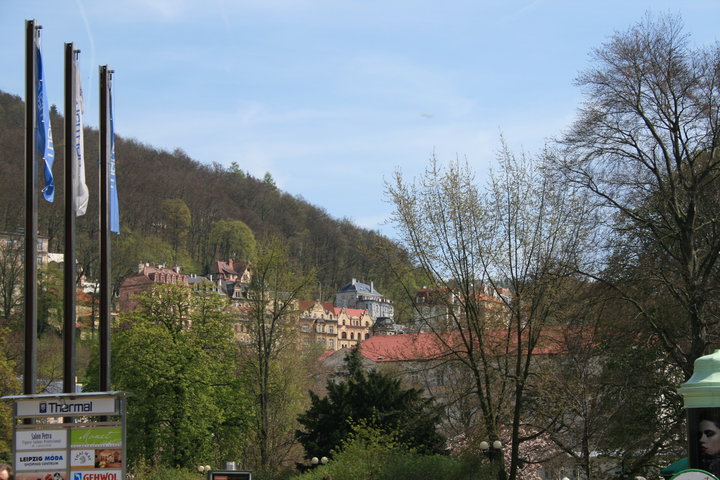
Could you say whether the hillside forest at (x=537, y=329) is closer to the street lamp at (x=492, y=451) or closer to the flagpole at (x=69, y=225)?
the street lamp at (x=492, y=451)

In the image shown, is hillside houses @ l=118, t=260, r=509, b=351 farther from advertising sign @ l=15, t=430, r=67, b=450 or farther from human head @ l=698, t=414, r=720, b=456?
human head @ l=698, t=414, r=720, b=456

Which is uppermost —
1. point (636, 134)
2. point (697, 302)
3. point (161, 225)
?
point (161, 225)

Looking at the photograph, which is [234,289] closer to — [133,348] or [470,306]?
[133,348]

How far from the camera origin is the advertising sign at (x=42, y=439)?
1483 centimetres

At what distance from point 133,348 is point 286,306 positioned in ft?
31.0

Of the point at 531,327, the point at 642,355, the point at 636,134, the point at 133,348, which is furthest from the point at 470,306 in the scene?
the point at 133,348

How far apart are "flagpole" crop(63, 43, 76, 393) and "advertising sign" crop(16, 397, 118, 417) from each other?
2.90 meters

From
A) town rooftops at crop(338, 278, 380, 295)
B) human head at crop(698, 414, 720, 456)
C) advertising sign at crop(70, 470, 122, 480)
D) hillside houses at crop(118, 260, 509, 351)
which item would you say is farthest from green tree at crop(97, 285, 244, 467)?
town rooftops at crop(338, 278, 380, 295)

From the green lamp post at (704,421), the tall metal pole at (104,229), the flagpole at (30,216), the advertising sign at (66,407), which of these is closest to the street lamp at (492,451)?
the tall metal pole at (104,229)

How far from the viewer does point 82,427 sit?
48.7ft

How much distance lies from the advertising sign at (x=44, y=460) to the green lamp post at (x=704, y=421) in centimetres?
998

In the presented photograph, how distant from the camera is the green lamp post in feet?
31.3

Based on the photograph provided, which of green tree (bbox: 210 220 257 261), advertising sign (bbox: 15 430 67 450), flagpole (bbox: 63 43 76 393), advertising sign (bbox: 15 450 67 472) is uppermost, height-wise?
green tree (bbox: 210 220 257 261)

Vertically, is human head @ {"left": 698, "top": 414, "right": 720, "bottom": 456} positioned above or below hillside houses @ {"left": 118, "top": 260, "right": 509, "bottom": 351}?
below
